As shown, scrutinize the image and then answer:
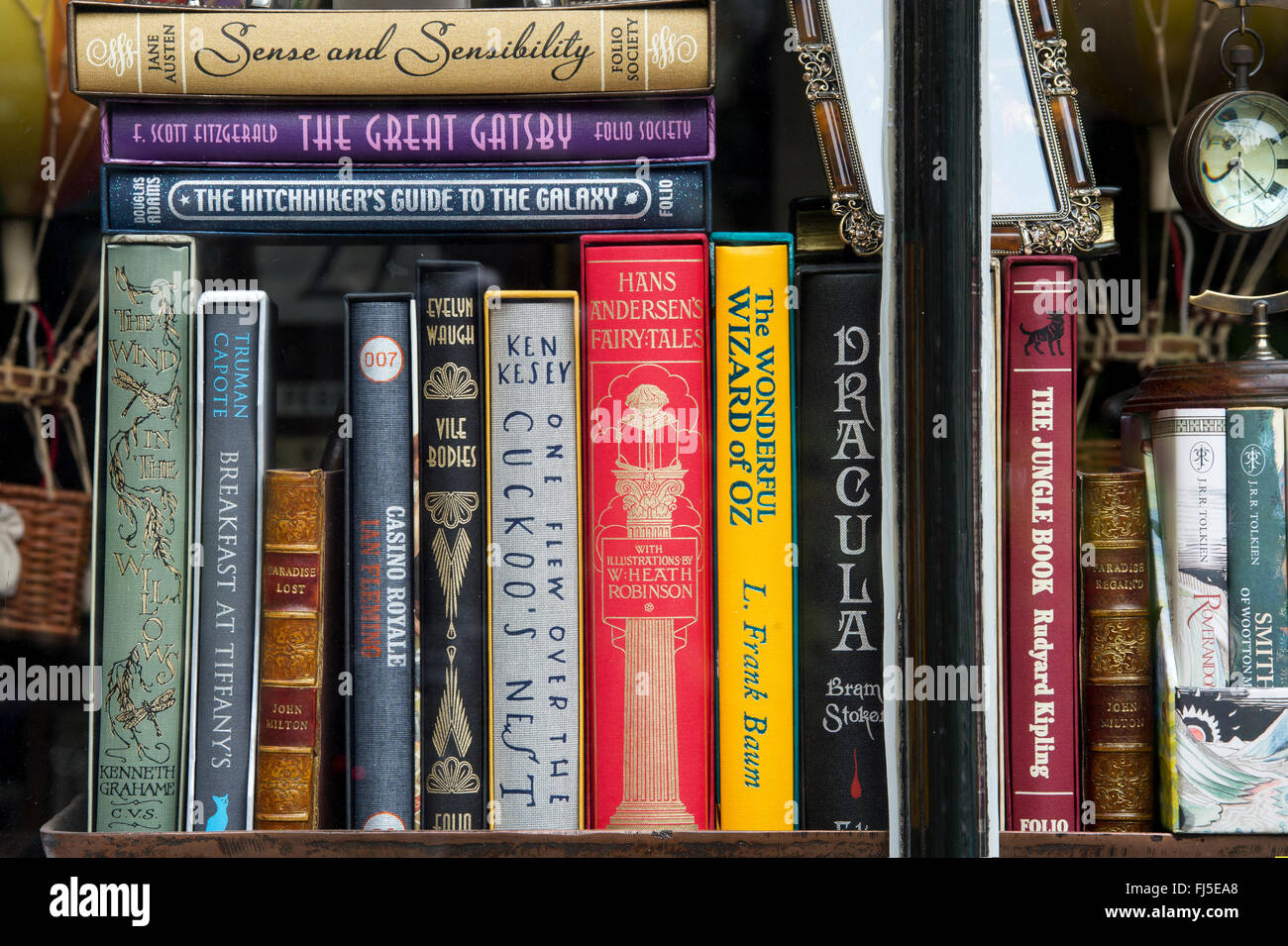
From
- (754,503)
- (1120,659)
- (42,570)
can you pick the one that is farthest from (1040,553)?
(42,570)

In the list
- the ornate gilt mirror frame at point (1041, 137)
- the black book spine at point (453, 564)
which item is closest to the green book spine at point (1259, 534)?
the ornate gilt mirror frame at point (1041, 137)

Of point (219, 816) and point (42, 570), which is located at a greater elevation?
point (42, 570)

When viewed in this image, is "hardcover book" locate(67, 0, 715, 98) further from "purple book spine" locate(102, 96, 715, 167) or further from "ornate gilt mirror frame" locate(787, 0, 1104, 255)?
"ornate gilt mirror frame" locate(787, 0, 1104, 255)

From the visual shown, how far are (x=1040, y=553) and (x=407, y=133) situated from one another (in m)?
0.57

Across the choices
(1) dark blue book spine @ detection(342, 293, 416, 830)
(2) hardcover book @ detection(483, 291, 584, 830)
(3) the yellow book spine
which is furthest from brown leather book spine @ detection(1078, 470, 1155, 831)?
(1) dark blue book spine @ detection(342, 293, 416, 830)

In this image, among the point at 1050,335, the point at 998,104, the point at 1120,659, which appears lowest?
the point at 1120,659

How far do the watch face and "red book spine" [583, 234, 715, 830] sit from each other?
47cm

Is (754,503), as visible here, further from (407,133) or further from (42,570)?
(42,570)

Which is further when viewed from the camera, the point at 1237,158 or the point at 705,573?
the point at 1237,158

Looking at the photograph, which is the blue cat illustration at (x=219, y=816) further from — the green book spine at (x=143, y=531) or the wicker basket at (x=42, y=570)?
the wicker basket at (x=42, y=570)

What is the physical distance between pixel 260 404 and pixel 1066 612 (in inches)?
23.6

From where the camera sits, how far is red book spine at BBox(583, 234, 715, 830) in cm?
72

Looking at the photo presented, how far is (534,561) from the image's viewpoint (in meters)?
0.71
